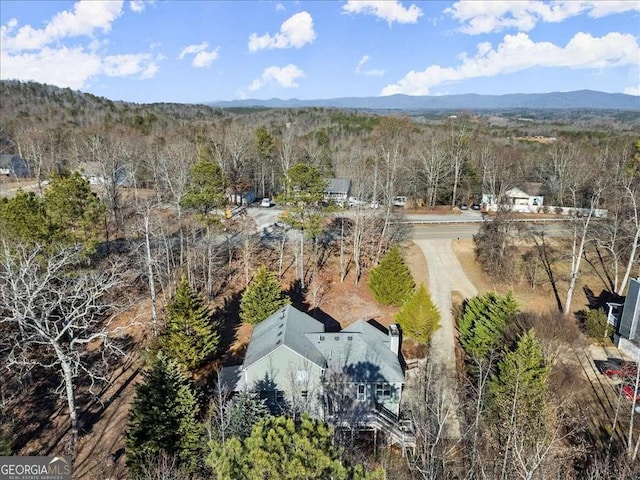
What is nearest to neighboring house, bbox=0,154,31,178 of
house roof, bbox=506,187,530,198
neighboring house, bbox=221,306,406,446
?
neighboring house, bbox=221,306,406,446

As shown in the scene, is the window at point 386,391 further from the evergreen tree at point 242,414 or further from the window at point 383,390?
the evergreen tree at point 242,414

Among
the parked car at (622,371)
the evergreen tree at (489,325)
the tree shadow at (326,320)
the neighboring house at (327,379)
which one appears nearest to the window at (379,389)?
the neighboring house at (327,379)

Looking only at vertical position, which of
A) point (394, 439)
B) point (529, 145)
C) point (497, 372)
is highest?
point (529, 145)

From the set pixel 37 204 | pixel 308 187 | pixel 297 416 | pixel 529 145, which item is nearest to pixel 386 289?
pixel 308 187

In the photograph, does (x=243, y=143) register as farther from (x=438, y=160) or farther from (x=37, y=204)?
(x=37, y=204)

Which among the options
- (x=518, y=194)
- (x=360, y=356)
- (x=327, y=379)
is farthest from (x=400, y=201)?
(x=327, y=379)

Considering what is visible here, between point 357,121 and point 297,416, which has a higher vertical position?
point 357,121
